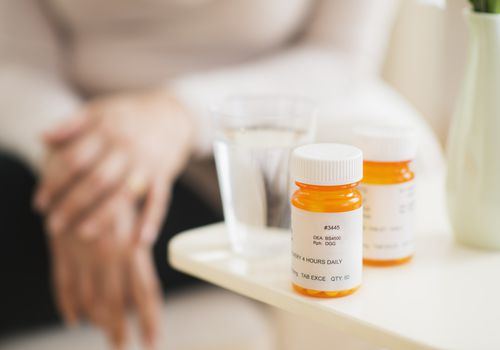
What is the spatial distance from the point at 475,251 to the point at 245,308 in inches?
21.3

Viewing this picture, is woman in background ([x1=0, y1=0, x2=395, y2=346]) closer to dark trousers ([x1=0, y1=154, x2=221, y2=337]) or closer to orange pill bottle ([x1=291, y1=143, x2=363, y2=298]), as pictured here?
dark trousers ([x1=0, y1=154, x2=221, y2=337])

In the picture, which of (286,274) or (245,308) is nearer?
(286,274)

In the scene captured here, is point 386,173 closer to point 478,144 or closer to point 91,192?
point 478,144

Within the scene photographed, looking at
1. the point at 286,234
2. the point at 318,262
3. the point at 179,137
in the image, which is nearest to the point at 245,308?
the point at 179,137

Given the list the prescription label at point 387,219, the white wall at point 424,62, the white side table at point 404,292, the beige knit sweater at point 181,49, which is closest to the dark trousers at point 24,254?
the beige knit sweater at point 181,49

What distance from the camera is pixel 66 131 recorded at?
2.87 ft

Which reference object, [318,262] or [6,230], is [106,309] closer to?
[6,230]

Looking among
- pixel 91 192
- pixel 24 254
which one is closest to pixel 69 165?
pixel 91 192

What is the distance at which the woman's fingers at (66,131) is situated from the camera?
2.87ft

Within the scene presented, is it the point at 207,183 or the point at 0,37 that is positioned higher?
the point at 0,37

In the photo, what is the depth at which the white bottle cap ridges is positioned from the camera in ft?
1.54

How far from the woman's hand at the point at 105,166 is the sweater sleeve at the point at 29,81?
5.5 inches

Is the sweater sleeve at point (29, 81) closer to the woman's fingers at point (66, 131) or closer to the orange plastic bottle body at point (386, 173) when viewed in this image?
the woman's fingers at point (66, 131)

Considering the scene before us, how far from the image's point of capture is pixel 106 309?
862 millimetres
